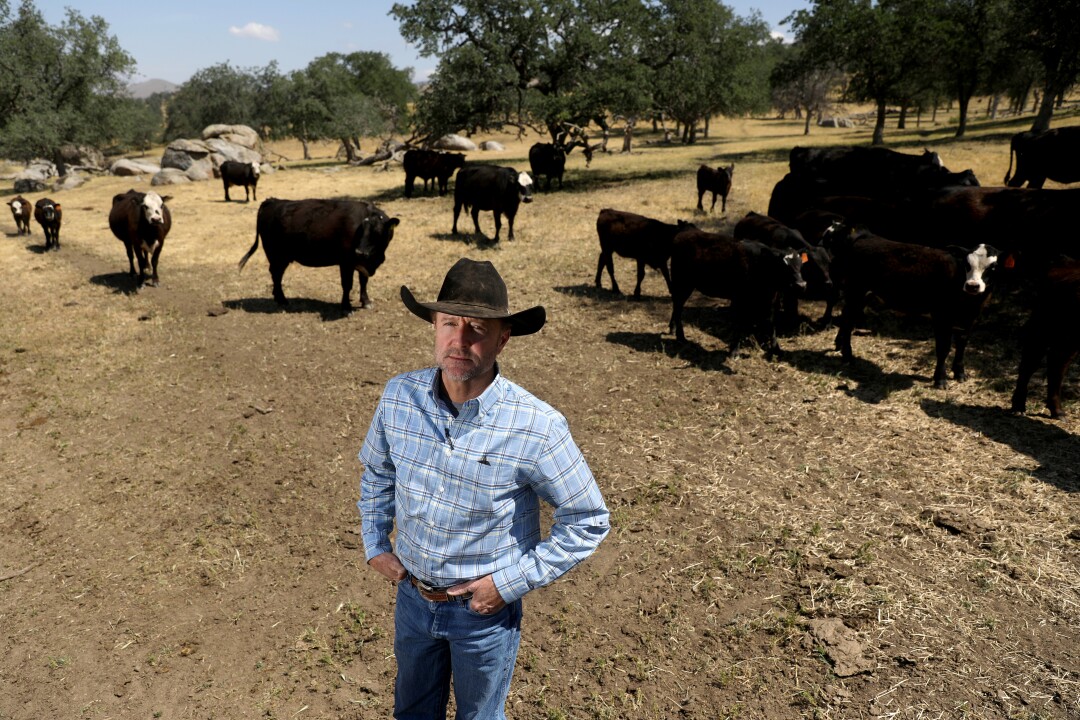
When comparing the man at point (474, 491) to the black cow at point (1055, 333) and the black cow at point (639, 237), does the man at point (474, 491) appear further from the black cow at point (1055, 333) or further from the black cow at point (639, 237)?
the black cow at point (639, 237)

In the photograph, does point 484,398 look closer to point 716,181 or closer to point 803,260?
point 803,260

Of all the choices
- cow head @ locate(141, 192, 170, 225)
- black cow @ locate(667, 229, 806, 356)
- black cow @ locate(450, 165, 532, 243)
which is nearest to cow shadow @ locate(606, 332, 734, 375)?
black cow @ locate(667, 229, 806, 356)

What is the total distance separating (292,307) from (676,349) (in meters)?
7.06

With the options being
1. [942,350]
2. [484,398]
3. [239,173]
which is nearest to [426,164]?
[239,173]

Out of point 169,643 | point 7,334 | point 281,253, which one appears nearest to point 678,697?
point 169,643

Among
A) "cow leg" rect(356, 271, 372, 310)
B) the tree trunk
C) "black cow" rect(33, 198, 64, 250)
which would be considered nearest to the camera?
"cow leg" rect(356, 271, 372, 310)

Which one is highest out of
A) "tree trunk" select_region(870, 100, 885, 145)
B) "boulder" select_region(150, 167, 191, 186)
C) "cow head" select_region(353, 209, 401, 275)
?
"tree trunk" select_region(870, 100, 885, 145)

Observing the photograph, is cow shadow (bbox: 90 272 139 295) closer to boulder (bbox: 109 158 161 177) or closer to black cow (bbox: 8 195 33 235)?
black cow (bbox: 8 195 33 235)

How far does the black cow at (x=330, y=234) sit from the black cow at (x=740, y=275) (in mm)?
5068

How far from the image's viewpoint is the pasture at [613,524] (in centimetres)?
396

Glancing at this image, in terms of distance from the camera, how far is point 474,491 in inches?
92.2

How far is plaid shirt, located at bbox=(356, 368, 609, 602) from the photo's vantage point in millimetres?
2328

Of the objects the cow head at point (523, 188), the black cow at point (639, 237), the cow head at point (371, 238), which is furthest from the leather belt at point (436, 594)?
the cow head at point (523, 188)

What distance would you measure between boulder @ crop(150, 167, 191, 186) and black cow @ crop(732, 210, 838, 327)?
99.1 ft
